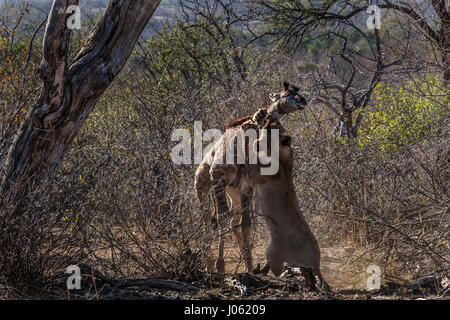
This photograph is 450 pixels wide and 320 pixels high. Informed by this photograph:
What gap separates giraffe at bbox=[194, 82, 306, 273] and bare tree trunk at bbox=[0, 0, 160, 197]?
1.36m

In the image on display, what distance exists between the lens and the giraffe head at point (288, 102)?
14.8 ft

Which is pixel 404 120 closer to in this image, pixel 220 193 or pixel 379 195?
pixel 379 195

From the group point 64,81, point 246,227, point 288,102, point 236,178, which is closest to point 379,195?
point 246,227

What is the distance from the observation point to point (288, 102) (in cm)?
452

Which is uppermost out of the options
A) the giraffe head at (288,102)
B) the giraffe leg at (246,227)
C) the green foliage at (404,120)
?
the green foliage at (404,120)

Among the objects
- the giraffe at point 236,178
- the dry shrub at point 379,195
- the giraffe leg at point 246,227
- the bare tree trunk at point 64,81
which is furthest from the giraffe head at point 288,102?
the bare tree trunk at point 64,81

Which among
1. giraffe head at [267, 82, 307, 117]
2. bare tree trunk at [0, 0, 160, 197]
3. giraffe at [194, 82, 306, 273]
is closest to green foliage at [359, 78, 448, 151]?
giraffe at [194, 82, 306, 273]

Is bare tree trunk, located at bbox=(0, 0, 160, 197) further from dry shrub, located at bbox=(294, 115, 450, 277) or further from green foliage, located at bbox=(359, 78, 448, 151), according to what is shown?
green foliage, located at bbox=(359, 78, 448, 151)

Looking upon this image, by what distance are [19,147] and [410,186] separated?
13.4 ft

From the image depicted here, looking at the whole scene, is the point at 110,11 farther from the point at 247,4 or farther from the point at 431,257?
the point at 247,4

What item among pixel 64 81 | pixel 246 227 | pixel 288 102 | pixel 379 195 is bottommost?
pixel 246 227

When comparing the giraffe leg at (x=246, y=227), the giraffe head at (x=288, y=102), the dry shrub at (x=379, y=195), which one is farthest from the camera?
the dry shrub at (x=379, y=195)

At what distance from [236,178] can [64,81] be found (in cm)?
195

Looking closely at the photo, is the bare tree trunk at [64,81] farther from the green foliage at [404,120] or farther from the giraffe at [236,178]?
the green foliage at [404,120]
